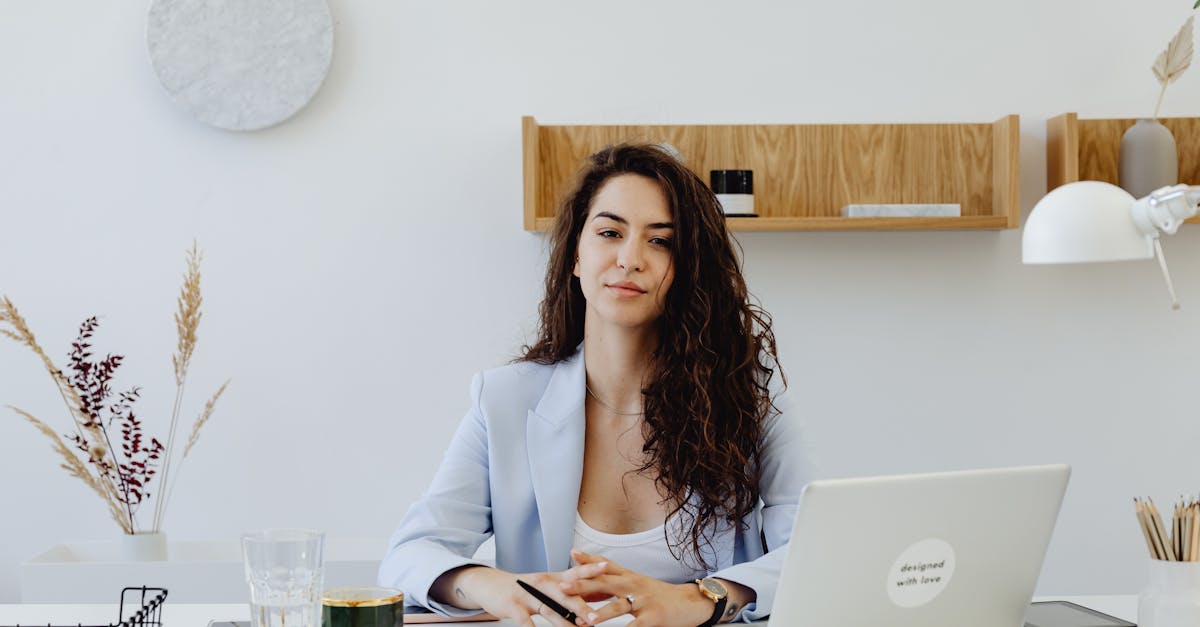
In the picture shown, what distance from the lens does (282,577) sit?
1193 millimetres

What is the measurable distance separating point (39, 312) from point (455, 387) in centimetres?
99

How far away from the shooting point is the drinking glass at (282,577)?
1190 mm

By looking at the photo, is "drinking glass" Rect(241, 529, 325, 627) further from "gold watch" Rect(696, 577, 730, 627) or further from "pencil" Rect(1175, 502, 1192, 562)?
"pencil" Rect(1175, 502, 1192, 562)

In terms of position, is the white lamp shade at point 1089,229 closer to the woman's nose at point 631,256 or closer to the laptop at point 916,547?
the laptop at point 916,547

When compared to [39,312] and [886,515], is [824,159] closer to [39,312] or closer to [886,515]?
[886,515]

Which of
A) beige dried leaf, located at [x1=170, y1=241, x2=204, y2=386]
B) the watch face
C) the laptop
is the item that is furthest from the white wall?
the laptop

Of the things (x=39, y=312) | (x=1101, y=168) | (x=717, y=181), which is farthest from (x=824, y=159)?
(x=39, y=312)

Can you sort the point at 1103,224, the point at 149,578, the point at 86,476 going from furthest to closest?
the point at 86,476
the point at 149,578
the point at 1103,224

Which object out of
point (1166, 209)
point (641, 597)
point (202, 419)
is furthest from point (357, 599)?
point (202, 419)

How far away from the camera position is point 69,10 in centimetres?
274

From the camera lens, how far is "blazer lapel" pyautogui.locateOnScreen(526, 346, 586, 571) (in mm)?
1767

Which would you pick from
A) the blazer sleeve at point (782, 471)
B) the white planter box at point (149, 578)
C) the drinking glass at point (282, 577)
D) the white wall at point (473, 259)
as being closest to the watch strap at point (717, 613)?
the blazer sleeve at point (782, 471)

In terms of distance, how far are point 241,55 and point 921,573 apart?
2.12 metres

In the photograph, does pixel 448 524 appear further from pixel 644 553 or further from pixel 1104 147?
pixel 1104 147
